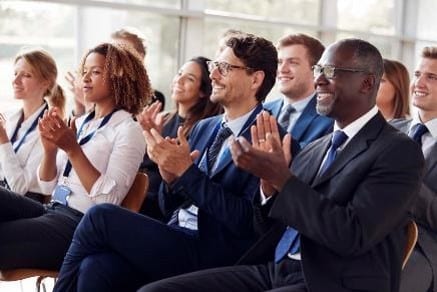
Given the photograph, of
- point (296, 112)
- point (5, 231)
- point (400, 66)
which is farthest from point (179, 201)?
point (400, 66)

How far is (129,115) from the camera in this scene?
3418 millimetres

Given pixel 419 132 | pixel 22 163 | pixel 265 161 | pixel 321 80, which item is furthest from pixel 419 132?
pixel 22 163

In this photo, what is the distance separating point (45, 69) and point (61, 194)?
98cm

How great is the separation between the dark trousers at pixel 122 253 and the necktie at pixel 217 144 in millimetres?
330

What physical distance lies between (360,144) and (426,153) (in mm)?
828

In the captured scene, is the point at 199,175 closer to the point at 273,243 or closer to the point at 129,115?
the point at 273,243

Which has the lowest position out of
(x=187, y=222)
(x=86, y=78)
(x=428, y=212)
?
(x=187, y=222)

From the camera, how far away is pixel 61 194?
10.9 feet

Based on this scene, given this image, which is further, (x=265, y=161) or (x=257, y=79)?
(x=257, y=79)

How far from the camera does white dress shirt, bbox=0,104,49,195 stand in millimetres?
3637

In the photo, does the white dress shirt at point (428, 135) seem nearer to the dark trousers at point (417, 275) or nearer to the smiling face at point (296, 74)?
the dark trousers at point (417, 275)

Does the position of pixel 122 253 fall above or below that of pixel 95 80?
below

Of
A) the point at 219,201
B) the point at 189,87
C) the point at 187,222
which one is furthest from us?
the point at 189,87

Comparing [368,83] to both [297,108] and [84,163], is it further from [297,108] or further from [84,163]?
[297,108]
